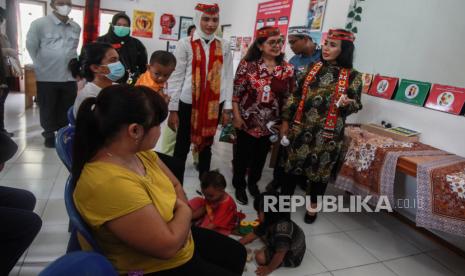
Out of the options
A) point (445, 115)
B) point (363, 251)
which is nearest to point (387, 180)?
point (363, 251)

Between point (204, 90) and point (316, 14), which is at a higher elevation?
A: point (316, 14)

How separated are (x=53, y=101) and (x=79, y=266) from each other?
305 cm

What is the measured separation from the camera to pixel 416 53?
245cm

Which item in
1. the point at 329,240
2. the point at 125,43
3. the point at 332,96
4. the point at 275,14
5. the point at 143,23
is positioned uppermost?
the point at 275,14

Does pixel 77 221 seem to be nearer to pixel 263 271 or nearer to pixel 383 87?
pixel 263 271

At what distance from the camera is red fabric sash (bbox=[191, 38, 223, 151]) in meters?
2.39

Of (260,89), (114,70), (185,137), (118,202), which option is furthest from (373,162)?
(118,202)

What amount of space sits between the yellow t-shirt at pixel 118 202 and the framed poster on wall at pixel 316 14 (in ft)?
9.69

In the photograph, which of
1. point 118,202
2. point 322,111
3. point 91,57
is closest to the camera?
point 118,202

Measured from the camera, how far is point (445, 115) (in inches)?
90.0

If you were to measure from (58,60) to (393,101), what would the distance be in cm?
308

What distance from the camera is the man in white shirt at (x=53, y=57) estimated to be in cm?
301

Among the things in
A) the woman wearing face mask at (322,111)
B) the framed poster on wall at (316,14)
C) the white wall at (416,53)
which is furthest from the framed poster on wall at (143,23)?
the woman wearing face mask at (322,111)

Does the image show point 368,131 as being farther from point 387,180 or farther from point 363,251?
point 363,251
